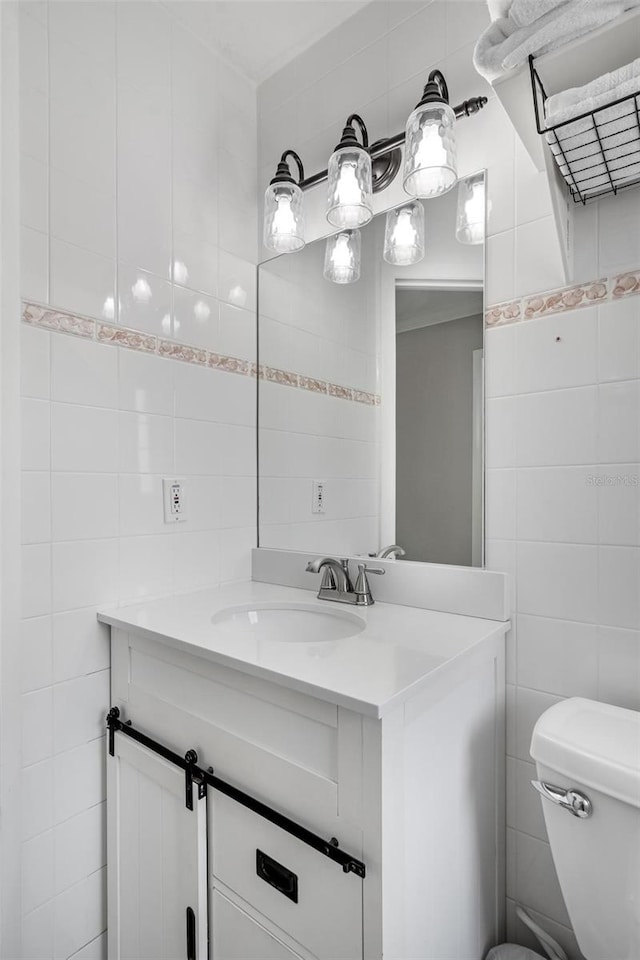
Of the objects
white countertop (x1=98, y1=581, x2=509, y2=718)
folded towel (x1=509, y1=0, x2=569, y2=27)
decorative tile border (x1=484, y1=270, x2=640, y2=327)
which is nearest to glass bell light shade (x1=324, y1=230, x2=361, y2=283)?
decorative tile border (x1=484, y1=270, x2=640, y2=327)

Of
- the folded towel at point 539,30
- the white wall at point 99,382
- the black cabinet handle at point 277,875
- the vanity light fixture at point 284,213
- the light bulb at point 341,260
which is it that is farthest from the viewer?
the light bulb at point 341,260

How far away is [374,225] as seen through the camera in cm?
143

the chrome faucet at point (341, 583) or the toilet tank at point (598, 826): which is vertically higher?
the chrome faucet at point (341, 583)

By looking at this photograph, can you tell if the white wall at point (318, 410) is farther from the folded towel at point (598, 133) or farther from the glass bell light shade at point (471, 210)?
the folded towel at point (598, 133)

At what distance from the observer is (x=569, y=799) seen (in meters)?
0.85

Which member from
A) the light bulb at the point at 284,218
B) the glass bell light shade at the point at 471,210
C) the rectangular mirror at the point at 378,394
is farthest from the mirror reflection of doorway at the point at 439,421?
the light bulb at the point at 284,218

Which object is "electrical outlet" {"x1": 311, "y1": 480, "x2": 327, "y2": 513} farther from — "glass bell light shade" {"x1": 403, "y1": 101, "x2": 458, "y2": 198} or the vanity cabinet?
"glass bell light shade" {"x1": 403, "y1": 101, "x2": 458, "y2": 198}

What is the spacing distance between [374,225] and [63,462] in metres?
1.01

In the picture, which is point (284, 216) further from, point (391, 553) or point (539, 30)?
point (391, 553)

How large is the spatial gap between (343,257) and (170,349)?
1.82 ft

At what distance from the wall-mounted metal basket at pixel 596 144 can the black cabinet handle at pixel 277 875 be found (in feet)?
4.27

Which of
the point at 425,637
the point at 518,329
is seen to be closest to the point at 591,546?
the point at 425,637

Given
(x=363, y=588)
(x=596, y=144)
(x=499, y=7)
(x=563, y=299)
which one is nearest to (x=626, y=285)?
(x=563, y=299)

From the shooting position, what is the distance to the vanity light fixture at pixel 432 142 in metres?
1.12
